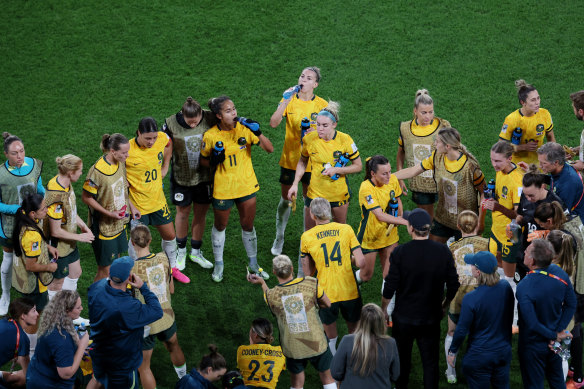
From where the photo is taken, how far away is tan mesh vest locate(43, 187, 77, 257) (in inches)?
264

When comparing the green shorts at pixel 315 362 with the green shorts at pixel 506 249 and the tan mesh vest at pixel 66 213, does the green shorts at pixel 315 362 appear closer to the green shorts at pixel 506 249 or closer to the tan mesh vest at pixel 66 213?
the green shorts at pixel 506 249

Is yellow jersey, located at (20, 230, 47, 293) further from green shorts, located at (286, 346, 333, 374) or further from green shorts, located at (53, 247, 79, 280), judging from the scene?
green shorts, located at (286, 346, 333, 374)

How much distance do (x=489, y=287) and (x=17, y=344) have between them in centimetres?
352

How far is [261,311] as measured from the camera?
7543 millimetres

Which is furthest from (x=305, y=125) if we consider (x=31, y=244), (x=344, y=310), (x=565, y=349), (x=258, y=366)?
(x=565, y=349)

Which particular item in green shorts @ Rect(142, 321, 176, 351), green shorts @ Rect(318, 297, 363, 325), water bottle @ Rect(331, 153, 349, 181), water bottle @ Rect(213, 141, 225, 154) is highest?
water bottle @ Rect(213, 141, 225, 154)

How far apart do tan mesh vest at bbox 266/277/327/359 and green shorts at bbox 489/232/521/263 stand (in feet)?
6.96

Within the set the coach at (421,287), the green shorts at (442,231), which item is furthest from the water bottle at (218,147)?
the coach at (421,287)

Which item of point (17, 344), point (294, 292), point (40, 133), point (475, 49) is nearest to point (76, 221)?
point (17, 344)

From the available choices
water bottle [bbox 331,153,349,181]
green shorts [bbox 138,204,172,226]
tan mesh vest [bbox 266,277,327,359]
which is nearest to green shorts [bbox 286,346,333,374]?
tan mesh vest [bbox 266,277,327,359]

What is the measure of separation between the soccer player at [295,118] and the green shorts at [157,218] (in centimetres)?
135

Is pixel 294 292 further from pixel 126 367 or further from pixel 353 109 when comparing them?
pixel 353 109

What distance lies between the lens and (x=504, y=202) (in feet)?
22.3

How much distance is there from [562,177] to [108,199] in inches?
162
